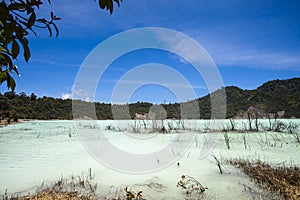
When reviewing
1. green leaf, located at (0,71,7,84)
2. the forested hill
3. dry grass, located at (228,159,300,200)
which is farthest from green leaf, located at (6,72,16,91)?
the forested hill

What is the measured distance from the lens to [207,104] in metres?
34.6

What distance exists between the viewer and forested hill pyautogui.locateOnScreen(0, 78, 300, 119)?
28.8 metres

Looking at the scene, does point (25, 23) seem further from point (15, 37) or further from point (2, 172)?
point (2, 172)

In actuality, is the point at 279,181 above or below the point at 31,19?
below

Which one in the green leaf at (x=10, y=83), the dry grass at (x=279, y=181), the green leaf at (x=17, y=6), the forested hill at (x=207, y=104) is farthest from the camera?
the forested hill at (x=207, y=104)

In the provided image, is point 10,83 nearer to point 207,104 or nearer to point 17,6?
point 17,6

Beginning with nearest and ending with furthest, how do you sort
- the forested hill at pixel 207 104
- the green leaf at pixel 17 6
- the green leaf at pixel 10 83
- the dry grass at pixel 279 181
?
the green leaf at pixel 17 6
the green leaf at pixel 10 83
the dry grass at pixel 279 181
the forested hill at pixel 207 104

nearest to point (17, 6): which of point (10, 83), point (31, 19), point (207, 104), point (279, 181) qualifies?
point (31, 19)

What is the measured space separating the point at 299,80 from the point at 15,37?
41.3 metres

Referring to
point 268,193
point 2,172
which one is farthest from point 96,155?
point 268,193

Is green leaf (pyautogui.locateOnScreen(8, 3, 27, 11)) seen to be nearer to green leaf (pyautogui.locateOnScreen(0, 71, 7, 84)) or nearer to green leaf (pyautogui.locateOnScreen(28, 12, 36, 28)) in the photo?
green leaf (pyautogui.locateOnScreen(28, 12, 36, 28))

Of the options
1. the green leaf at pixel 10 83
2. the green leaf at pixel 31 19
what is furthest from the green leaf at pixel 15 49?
the green leaf at pixel 10 83

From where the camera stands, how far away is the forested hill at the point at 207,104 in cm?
2881

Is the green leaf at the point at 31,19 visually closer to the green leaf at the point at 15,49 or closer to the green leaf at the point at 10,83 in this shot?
the green leaf at the point at 15,49
